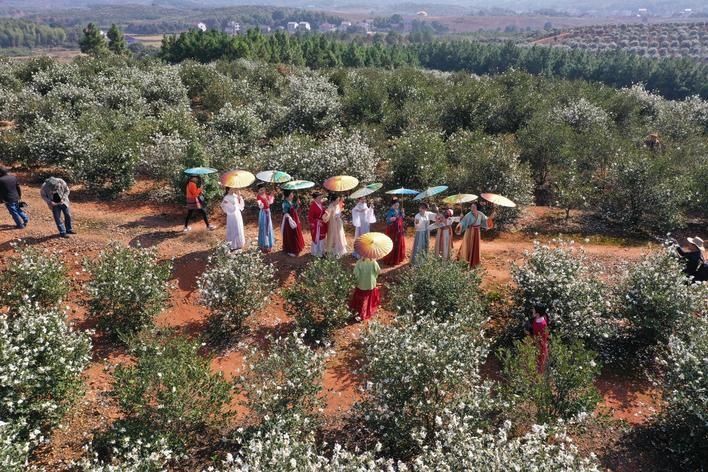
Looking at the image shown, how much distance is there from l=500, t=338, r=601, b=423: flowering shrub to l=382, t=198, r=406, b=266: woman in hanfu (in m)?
5.68

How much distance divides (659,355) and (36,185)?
1846 centimetres

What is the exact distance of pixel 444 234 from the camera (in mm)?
12445

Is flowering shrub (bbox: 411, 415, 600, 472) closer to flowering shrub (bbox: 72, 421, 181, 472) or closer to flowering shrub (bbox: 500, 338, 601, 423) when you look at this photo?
flowering shrub (bbox: 500, 338, 601, 423)

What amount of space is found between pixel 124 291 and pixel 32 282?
1983 millimetres

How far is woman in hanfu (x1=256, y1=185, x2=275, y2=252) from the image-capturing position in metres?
13.0

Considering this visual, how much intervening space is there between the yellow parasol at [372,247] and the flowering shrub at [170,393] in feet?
12.9

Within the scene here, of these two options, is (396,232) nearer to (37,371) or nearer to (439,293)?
(439,293)

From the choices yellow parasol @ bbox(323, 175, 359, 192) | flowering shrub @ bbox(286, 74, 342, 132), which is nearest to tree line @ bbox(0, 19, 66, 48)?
flowering shrub @ bbox(286, 74, 342, 132)

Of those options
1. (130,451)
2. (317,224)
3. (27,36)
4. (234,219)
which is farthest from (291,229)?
(27,36)

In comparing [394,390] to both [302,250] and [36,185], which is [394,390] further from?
[36,185]

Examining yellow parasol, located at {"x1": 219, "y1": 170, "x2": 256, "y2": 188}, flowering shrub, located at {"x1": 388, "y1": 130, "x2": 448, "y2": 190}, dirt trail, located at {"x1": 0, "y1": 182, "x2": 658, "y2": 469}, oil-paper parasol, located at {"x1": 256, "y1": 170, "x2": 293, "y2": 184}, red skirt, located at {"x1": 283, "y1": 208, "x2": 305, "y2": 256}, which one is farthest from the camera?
flowering shrub, located at {"x1": 388, "y1": 130, "x2": 448, "y2": 190}

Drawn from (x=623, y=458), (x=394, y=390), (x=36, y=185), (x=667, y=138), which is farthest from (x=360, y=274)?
(x=667, y=138)

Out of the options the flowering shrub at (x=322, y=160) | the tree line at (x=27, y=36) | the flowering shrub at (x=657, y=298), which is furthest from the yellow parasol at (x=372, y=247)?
the tree line at (x=27, y=36)

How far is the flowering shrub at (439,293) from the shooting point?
977 cm
